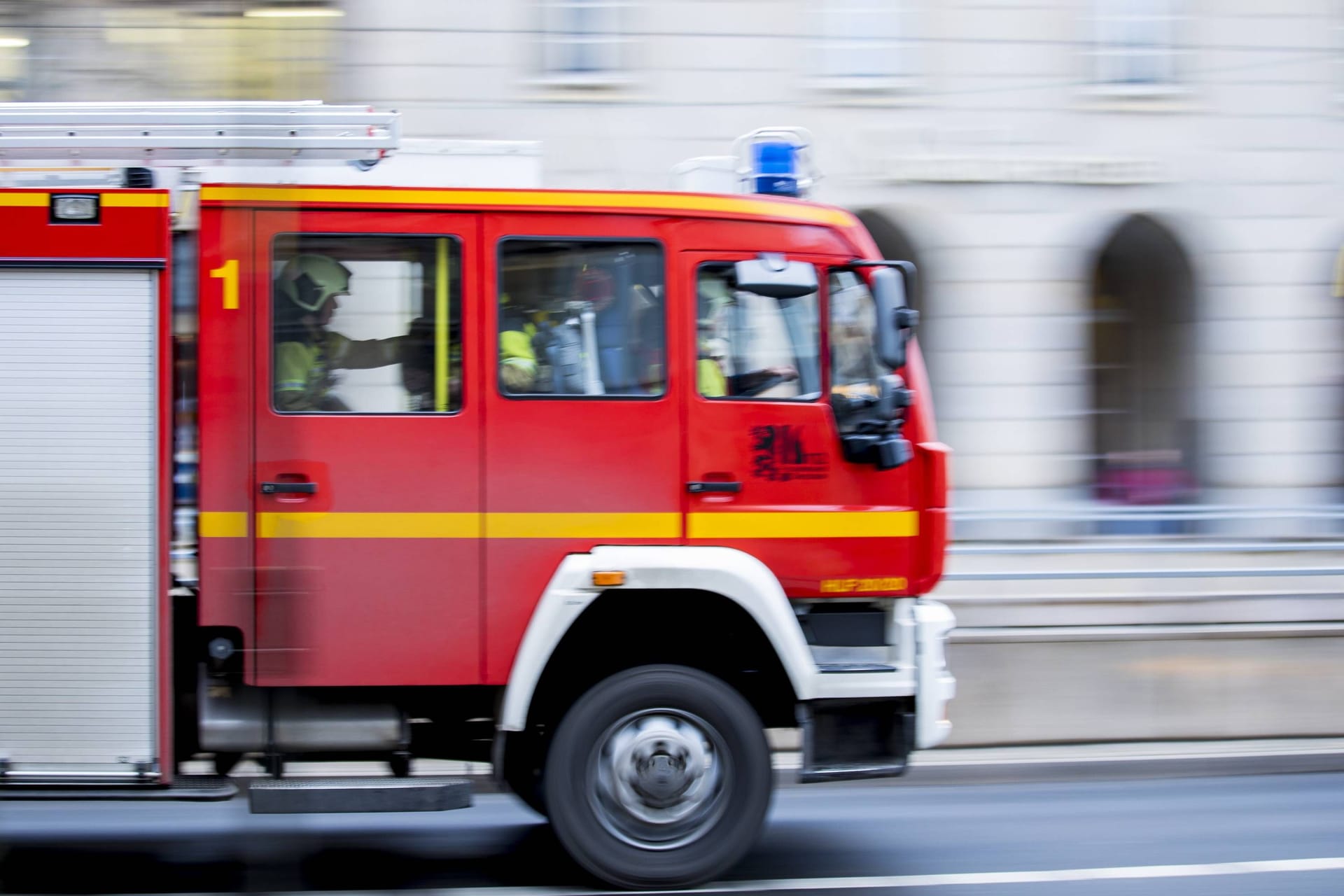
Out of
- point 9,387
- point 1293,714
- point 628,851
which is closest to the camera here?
point 9,387

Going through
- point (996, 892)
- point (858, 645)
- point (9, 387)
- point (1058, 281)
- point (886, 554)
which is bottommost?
point (996, 892)

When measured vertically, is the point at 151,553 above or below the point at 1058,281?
below

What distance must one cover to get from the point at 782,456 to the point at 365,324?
153 cm

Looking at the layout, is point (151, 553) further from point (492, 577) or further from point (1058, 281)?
point (1058, 281)

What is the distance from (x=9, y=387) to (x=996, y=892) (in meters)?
3.87

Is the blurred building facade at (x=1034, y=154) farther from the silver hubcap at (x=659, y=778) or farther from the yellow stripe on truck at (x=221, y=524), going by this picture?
the silver hubcap at (x=659, y=778)

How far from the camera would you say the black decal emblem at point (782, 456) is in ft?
17.2

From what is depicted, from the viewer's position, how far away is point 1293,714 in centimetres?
762

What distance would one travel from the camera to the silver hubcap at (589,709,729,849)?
5195 millimetres

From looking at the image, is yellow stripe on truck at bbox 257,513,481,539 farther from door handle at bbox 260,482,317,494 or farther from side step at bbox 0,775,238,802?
side step at bbox 0,775,238,802

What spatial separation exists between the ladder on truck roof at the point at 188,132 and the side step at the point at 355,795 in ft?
7.05

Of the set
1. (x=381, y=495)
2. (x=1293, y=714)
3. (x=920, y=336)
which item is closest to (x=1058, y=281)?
(x=920, y=336)

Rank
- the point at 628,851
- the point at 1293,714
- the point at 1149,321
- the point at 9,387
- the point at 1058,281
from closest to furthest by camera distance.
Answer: the point at 9,387 → the point at 628,851 → the point at 1293,714 → the point at 1058,281 → the point at 1149,321

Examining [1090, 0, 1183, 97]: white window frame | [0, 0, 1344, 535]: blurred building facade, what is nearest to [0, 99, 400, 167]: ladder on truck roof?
[0, 0, 1344, 535]: blurred building facade
